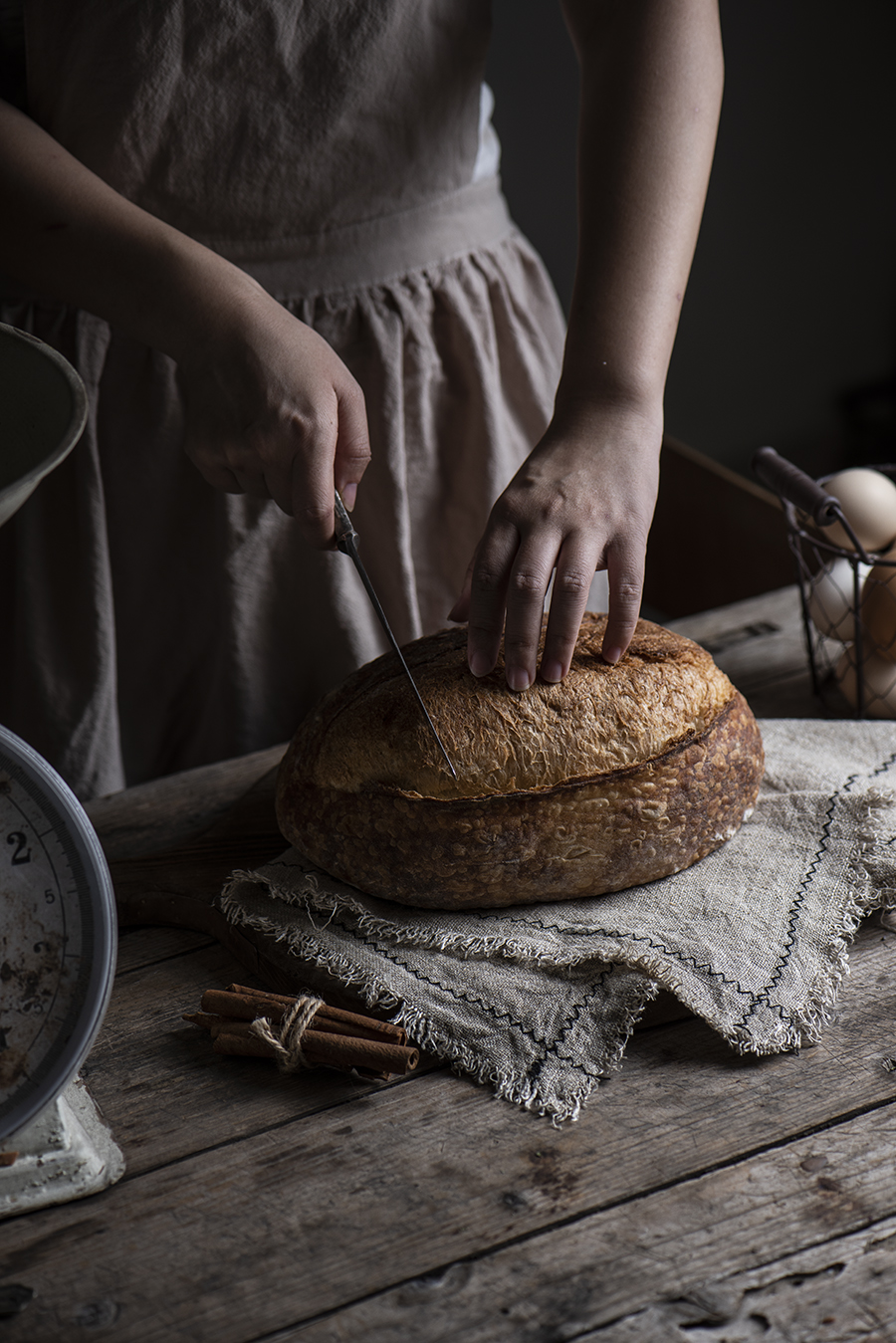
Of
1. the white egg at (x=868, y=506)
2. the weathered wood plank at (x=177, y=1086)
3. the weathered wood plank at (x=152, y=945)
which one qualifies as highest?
the white egg at (x=868, y=506)

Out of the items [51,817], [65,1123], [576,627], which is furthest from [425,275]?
[65,1123]

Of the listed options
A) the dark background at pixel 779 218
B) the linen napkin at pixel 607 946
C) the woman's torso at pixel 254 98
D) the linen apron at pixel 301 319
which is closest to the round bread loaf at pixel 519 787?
the linen napkin at pixel 607 946

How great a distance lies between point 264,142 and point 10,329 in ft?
2.02

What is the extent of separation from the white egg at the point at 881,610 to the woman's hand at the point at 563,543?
0.39 m

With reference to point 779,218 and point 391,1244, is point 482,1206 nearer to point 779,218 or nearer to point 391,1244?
point 391,1244

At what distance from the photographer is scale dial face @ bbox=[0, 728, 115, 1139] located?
0.70 meters

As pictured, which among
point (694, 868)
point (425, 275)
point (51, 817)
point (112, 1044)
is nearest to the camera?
point (51, 817)

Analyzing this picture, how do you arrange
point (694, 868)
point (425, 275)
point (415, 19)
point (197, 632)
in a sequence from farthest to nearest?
point (197, 632) < point (425, 275) < point (415, 19) < point (694, 868)

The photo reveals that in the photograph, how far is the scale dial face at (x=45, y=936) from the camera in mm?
702

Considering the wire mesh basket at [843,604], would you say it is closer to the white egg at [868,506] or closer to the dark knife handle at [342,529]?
the white egg at [868,506]

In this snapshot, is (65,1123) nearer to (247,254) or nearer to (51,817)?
(51,817)

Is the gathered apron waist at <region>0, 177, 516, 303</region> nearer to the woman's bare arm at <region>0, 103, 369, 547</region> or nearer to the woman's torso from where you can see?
the woman's torso

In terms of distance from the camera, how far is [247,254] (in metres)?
1.28

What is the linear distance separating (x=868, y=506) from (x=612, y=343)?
427mm
